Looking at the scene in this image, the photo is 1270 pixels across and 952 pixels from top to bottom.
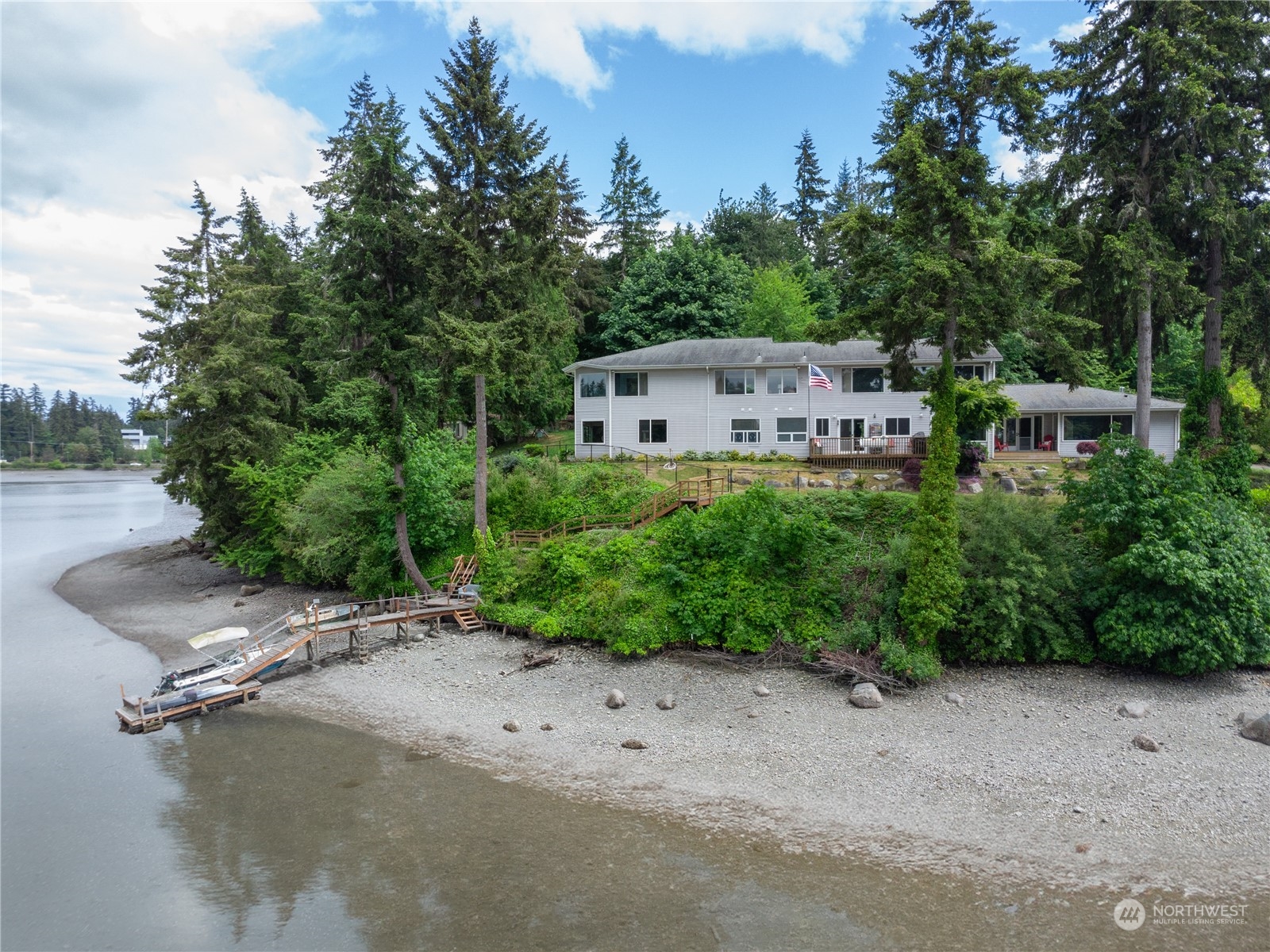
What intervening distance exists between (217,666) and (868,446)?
26.7 metres

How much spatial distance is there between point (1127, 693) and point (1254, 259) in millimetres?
15889

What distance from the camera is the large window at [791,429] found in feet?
115

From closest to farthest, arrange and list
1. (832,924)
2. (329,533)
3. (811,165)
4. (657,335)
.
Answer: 1. (832,924)
2. (329,533)
3. (657,335)
4. (811,165)

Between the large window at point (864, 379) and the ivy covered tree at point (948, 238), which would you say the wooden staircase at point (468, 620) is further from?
the large window at point (864, 379)

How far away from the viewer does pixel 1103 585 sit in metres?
16.6

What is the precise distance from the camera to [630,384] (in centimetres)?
3659

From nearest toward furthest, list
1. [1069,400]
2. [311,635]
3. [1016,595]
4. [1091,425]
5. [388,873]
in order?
[388,873]
[1016,595]
[311,635]
[1069,400]
[1091,425]

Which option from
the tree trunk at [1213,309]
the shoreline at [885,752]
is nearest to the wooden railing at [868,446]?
the tree trunk at [1213,309]

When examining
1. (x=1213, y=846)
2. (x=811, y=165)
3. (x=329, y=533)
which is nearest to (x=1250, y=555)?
(x=1213, y=846)

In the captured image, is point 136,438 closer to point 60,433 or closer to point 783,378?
point 60,433

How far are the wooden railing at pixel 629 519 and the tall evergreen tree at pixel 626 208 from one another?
3707 centimetres

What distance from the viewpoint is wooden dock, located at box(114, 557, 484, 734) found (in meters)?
16.1

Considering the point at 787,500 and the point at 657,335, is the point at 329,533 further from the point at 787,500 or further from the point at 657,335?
the point at 657,335

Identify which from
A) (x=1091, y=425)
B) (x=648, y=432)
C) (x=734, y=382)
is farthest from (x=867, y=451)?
(x=1091, y=425)
